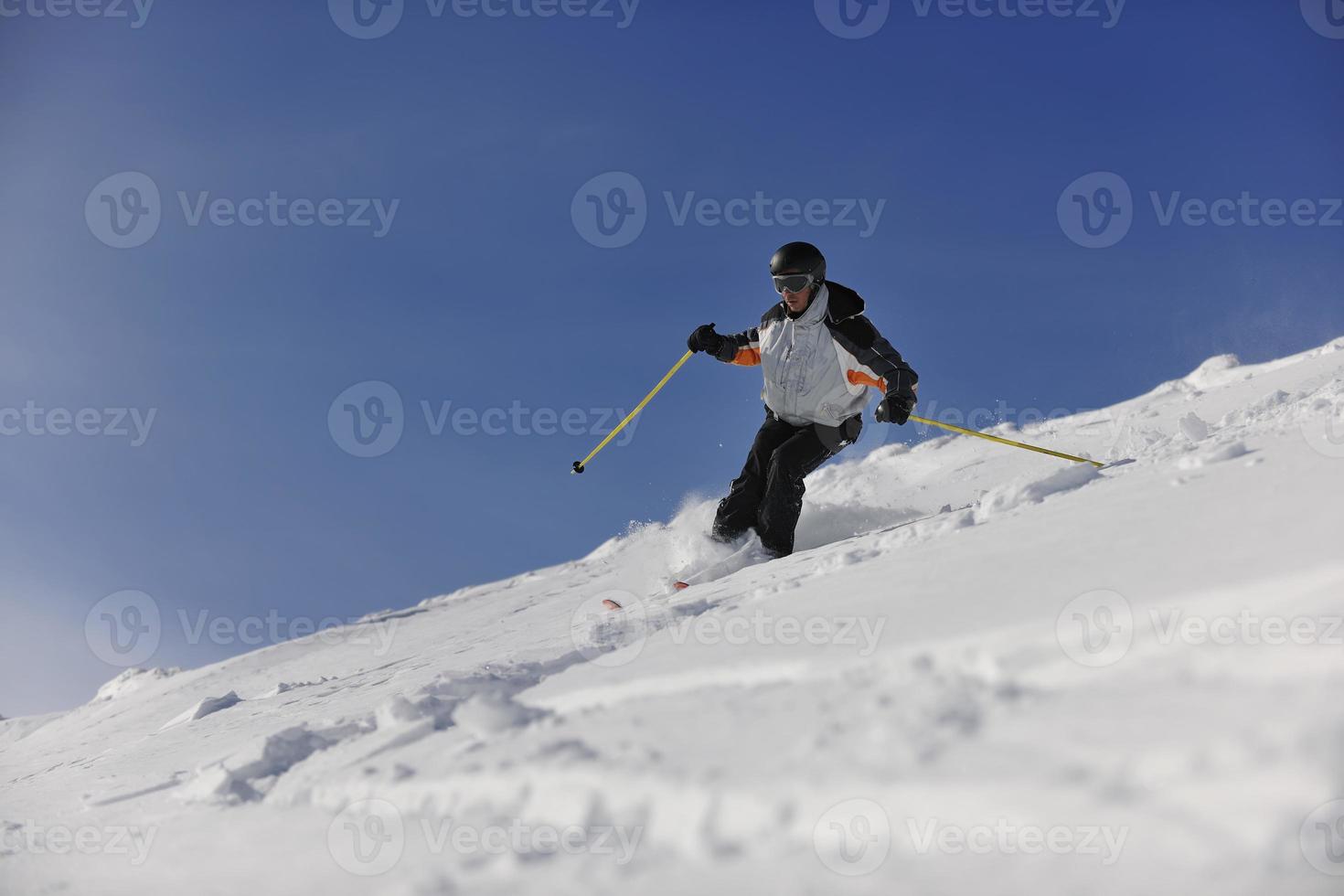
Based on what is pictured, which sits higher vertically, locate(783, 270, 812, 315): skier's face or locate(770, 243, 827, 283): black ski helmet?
locate(770, 243, 827, 283): black ski helmet

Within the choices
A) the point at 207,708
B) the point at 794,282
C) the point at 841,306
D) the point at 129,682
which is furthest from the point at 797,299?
the point at 129,682

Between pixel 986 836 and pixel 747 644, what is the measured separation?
1.15 metres

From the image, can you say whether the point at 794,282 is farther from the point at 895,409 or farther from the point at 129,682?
the point at 129,682

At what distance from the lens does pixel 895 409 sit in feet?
18.2

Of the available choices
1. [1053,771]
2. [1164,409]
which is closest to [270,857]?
[1053,771]

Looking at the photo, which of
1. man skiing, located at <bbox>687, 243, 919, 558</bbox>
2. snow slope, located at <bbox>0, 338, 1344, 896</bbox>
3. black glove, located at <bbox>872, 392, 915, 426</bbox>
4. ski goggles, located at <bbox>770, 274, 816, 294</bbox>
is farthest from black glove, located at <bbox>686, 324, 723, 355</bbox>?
snow slope, located at <bbox>0, 338, 1344, 896</bbox>

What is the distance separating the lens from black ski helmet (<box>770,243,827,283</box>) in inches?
223

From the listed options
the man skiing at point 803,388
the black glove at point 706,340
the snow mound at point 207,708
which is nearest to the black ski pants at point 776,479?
the man skiing at point 803,388

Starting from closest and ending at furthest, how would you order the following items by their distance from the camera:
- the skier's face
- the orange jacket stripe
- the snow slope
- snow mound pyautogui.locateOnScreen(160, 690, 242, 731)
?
the snow slope
snow mound pyautogui.locateOnScreen(160, 690, 242, 731)
the skier's face
the orange jacket stripe

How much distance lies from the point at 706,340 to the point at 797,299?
3.38 feet

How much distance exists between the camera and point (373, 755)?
2.59 meters

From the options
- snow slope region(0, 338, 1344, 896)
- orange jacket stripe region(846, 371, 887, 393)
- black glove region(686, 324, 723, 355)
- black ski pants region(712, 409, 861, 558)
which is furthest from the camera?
black glove region(686, 324, 723, 355)

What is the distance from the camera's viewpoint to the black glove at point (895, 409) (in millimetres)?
5566

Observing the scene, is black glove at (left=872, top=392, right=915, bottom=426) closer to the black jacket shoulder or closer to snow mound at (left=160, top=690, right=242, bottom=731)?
the black jacket shoulder
